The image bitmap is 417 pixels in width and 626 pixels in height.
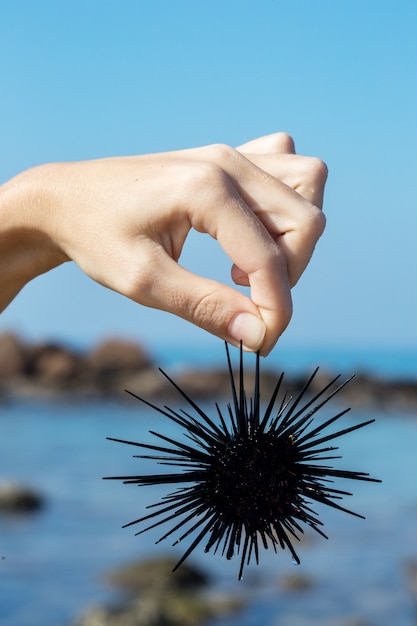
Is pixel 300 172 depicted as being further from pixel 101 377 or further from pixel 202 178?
pixel 101 377

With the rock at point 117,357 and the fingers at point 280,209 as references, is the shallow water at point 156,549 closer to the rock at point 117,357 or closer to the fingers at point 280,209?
the rock at point 117,357

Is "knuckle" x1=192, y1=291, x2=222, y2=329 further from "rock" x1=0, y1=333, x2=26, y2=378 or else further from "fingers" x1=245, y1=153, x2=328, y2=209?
"rock" x1=0, y1=333, x2=26, y2=378

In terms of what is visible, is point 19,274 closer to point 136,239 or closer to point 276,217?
point 136,239

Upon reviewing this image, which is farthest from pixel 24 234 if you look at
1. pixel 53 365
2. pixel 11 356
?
pixel 53 365

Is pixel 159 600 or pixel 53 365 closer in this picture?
pixel 159 600

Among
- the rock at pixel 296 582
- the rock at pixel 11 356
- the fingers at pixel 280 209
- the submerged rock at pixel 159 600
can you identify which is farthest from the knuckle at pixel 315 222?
the rock at pixel 11 356

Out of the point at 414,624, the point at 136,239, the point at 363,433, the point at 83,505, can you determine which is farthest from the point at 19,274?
the point at 363,433

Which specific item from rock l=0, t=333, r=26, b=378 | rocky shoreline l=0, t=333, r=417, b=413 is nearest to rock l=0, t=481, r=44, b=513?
rocky shoreline l=0, t=333, r=417, b=413
